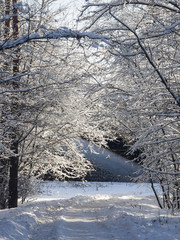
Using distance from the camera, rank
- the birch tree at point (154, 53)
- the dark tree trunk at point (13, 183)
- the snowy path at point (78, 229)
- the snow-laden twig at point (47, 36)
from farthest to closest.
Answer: the dark tree trunk at point (13, 183)
the birch tree at point (154, 53)
the snowy path at point (78, 229)
the snow-laden twig at point (47, 36)

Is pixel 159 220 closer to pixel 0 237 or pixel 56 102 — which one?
pixel 0 237

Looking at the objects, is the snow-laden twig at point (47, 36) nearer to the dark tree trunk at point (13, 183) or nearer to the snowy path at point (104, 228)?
the snowy path at point (104, 228)

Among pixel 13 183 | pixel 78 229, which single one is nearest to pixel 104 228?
pixel 78 229

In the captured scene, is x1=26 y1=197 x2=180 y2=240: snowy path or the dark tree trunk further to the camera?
the dark tree trunk

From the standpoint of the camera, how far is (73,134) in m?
15.3

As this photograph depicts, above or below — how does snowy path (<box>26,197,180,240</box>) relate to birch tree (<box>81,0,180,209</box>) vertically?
below

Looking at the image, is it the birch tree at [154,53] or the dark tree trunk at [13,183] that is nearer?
the birch tree at [154,53]

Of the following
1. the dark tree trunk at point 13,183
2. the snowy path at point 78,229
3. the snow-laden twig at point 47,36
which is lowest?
the snowy path at point 78,229

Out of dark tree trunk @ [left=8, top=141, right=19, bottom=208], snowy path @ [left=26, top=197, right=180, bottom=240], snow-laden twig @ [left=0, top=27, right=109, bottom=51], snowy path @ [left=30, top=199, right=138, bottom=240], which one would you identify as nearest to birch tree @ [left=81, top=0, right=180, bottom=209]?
snow-laden twig @ [left=0, top=27, right=109, bottom=51]

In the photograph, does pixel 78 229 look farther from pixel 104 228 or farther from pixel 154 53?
pixel 154 53

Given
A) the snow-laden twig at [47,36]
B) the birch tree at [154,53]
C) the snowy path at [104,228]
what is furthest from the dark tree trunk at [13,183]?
the snow-laden twig at [47,36]

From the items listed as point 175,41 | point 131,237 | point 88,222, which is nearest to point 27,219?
point 88,222

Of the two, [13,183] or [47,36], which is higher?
[47,36]

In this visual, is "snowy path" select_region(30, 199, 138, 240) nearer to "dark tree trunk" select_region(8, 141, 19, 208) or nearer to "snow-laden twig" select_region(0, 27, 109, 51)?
"dark tree trunk" select_region(8, 141, 19, 208)
